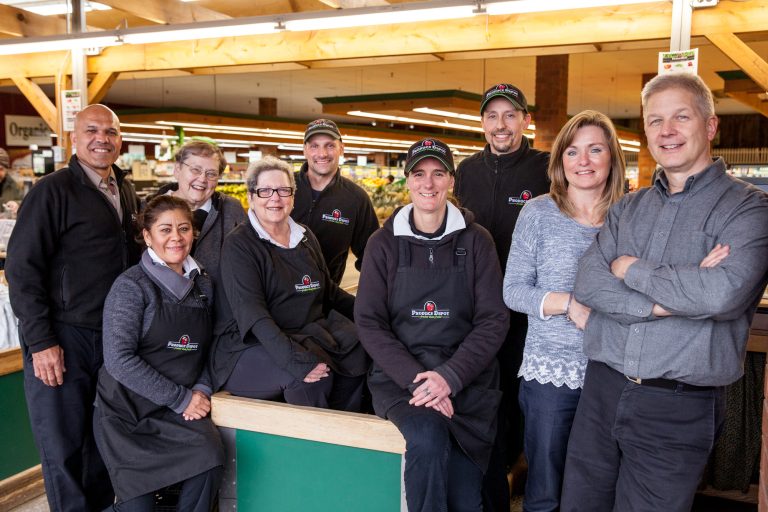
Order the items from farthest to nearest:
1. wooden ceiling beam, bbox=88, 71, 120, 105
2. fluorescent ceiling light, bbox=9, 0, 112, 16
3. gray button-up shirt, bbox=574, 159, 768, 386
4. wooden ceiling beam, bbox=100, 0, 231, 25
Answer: wooden ceiling beam, bbox=88, 71, 120, 105 → fluorescent ceiling light, bbox=9, 0, 112, 16 → wooden ceiling beam, bbox=100, 0, 231, 25 → gray button-up shirt, bbox=574, 159, 768, 386

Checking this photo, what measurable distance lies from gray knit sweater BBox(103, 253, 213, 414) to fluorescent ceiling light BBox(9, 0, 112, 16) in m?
3.59

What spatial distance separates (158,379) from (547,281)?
1.49m

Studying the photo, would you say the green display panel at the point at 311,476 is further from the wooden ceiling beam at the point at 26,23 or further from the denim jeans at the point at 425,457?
the wooden ceiling beam at the point at 26,23

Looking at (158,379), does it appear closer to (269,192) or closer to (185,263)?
(185,263)

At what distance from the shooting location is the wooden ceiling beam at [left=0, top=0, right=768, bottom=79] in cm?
398

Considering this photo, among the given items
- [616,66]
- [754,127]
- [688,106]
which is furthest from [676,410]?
[754,127]

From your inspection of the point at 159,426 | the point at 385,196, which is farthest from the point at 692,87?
the point at 385,196

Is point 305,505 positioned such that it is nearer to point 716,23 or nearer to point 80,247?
point 80,247

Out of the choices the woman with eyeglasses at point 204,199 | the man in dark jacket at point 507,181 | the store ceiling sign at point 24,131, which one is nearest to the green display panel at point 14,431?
the woman with eyeglasses at point 204,199

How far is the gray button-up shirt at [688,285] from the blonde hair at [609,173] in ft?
1.09

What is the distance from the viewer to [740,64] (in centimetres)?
395

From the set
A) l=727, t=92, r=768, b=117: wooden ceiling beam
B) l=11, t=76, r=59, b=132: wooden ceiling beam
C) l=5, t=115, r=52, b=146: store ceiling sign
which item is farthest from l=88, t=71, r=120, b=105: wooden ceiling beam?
l=5, t=115, r=52, b=146: store ceiling sign

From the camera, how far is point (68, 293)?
9.08 ft

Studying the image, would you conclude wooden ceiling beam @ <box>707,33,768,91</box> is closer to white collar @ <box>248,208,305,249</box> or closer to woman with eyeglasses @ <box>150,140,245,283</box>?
white collar @ <box>248,208,305,249</box>
